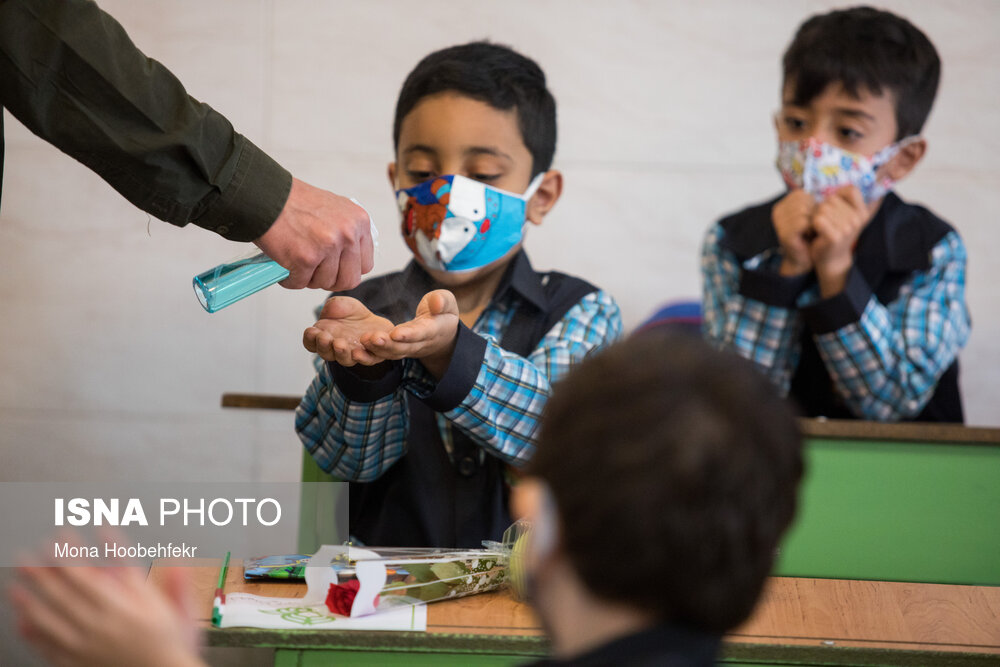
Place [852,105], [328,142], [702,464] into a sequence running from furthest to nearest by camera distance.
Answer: [328,142]
[852,105]
[702,464]

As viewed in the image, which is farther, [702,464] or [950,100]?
[950,100]

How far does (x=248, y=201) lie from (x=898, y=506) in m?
1.03

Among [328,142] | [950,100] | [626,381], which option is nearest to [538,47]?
[328,142]

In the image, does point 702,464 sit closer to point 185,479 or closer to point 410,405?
point 410,405

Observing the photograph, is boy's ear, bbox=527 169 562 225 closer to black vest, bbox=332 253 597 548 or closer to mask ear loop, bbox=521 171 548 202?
mask ear loop, bbox=521 171 548 202

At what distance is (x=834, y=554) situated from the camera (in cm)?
154

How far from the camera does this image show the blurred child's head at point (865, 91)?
203 cm

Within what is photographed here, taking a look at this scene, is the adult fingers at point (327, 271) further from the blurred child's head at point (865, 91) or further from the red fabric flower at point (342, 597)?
the blurred child's head at point (865, 91)

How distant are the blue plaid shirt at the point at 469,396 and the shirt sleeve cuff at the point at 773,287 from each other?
15.8 inches

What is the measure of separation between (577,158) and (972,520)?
144cm

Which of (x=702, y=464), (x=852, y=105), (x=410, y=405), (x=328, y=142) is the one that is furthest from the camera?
(x=328, y=142)

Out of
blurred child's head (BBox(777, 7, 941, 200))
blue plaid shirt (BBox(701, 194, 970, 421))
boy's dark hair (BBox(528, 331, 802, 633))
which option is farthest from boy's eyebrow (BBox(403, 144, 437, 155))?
boy's dark hair (BBox(528, 331, 802, 633))

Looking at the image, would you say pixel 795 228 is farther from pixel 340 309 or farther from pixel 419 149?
pixel 340 309

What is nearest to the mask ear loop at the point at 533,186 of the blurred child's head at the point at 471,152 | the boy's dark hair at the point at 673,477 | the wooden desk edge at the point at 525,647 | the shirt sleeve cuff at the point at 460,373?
the blurred child's head at the point at 471,152
